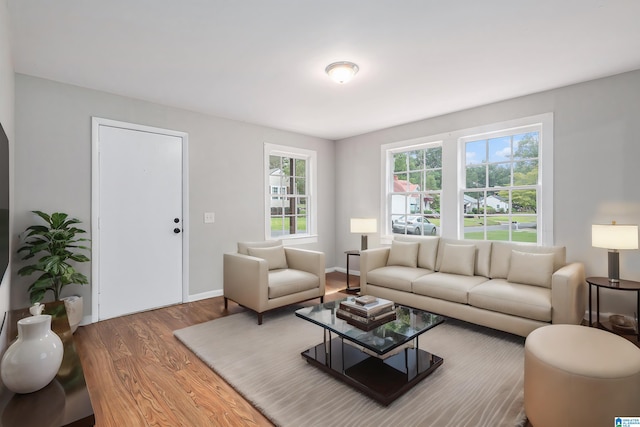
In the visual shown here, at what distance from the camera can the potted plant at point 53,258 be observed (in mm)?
2852

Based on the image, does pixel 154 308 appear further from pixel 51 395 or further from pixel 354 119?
pixel 354 119

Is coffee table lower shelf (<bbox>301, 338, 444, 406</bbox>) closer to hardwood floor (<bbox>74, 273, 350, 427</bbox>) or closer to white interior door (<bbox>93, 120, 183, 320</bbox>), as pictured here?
hardwood floor (<bbox>74, 273, 350, 427</bbox>)

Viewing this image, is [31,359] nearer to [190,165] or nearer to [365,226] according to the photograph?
[190,165]

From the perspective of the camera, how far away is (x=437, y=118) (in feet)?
14.8

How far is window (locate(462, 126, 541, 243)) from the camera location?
3.79 metres

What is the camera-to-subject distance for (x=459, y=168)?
4.37 metres

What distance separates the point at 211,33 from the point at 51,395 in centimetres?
236

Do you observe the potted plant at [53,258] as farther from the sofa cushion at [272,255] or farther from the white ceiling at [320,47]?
the sofa cushion at [272,255]

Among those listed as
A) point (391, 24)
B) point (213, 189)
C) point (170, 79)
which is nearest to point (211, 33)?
point (170, 79)

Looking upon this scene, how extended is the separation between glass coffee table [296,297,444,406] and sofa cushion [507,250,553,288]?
4.30ft

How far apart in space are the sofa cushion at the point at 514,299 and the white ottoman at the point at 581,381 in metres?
0.87

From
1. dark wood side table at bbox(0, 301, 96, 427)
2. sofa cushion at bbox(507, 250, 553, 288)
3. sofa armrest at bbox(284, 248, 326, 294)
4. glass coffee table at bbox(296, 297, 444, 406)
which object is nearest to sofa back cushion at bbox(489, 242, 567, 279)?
sofa cushion at bbox(507, 250, 553, 288)

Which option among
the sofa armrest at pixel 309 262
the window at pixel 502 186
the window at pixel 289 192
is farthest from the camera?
the window at pixel 289 192

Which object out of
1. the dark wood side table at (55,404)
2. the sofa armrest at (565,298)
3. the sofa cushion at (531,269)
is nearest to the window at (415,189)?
the sofa cushion at (531,269)
